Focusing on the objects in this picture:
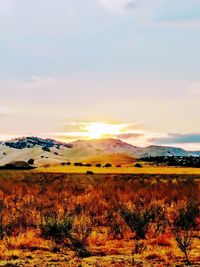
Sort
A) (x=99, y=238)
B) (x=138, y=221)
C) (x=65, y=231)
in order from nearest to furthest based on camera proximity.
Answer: (x=65, y=231)
(x=99, y=238)
(x=138, y=221)

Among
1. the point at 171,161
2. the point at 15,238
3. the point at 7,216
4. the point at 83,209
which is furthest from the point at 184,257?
the point at 171,161

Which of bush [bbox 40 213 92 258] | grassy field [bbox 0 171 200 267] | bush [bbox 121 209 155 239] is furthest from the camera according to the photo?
bush [bbox 121 209 155 239]

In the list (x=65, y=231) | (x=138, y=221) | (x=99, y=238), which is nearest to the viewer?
(x=65, y=231)

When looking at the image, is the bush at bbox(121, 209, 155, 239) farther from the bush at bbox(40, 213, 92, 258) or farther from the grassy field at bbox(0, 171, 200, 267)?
the bush at bbox(40, 213, 92, 258)

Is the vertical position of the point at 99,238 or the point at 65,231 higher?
the point at 65,231

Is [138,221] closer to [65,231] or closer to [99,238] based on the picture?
[99,238]

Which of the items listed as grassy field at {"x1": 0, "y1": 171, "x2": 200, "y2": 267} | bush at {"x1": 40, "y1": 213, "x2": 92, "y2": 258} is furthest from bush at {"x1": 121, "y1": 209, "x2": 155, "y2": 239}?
bush at {"x1": 40, "y1": 213, "x2": 92, "y2": 258}

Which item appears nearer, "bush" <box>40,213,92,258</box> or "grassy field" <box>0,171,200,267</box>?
"grassy field" <box>0,171,200,267</box>

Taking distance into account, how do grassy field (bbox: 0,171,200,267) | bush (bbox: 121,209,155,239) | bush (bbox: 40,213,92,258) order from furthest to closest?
bush (bbox: 121,209,155,239), bush (bbox: 40,213,92,258), grassy field (bbox: 0,171,200,267)

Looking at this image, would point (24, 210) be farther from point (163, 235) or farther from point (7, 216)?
point (163, 235)

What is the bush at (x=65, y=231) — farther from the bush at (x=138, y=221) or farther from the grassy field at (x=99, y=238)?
the bush at (x=138, y=221)

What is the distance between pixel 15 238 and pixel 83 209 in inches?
243

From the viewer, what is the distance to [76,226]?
17.5 m

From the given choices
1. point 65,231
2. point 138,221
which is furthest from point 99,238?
point 138,221
